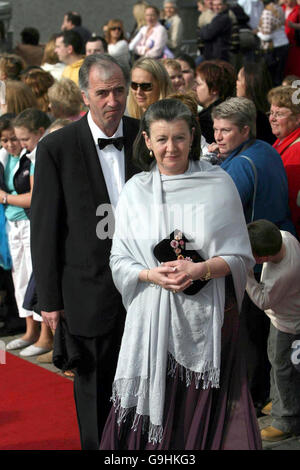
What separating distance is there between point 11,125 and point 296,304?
3088 mm

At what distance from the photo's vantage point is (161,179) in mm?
3697

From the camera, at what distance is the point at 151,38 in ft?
37.2

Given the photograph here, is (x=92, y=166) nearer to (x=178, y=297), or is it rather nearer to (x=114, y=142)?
(x=114, y=142)

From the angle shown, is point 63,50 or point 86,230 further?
point 63,50

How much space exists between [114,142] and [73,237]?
525 mm

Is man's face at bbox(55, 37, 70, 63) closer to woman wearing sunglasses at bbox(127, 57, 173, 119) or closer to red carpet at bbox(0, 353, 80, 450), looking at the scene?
woman wearing sunglasses at bbox(127, 57, 173, 119)

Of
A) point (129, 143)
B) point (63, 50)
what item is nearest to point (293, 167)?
point (129, 143)

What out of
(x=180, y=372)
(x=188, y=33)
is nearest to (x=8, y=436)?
(x=180, y=372)

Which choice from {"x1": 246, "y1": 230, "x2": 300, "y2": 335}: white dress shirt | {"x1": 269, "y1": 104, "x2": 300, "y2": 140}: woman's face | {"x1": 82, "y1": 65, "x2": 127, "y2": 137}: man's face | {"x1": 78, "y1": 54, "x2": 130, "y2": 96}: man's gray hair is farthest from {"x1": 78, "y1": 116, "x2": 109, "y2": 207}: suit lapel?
{"x1": 269, "y1": 104, "x2": 300, "y2": 140}: woman's face

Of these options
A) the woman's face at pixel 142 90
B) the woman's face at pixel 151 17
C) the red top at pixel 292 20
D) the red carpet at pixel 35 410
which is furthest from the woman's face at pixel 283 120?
the woman's face at pixel 151 17

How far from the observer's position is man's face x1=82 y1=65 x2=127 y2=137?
4.11 m

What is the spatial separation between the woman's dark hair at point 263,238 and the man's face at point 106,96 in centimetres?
95

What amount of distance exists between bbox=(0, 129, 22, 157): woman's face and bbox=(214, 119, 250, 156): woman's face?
2286 mm

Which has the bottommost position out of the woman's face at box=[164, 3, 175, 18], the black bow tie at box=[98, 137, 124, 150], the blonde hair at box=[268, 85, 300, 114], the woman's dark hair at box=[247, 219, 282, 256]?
the woman's dark hair at box=[247, 219, 282, 256]
